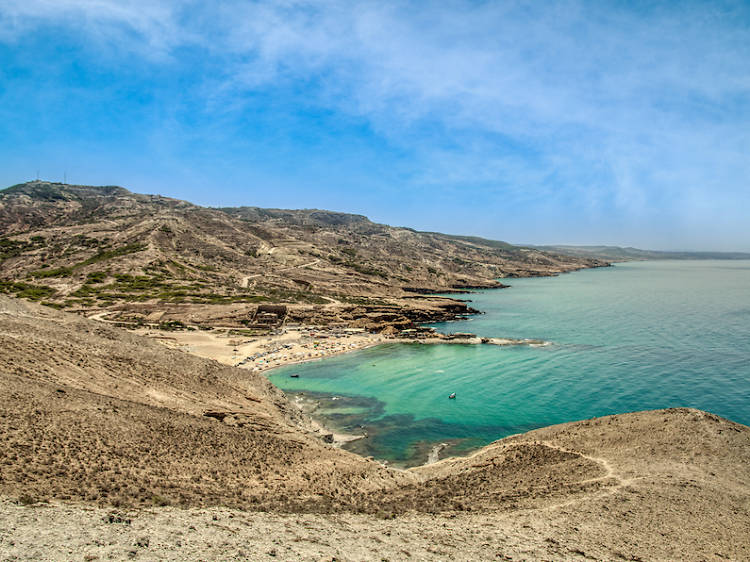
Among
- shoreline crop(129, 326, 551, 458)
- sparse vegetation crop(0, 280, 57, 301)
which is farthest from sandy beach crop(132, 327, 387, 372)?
sparse vegetation crop(0, 280, 57, 301)

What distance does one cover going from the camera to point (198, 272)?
301ft

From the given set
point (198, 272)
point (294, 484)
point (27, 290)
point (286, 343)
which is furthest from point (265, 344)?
point (198, 272)

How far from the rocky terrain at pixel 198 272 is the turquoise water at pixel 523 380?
18544mm

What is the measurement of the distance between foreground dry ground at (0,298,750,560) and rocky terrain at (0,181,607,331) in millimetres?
43913

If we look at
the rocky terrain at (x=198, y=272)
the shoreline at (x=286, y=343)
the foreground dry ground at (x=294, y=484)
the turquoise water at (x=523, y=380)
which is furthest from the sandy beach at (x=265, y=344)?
the foreground dry ground at (x=294, y=484)

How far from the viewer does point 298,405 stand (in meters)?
33.4

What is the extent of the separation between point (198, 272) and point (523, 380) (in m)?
73.2

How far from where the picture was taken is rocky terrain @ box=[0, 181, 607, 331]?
2640 inches

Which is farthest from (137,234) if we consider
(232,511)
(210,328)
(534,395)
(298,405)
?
(232,511)

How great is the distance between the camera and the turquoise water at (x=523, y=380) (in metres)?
29.9

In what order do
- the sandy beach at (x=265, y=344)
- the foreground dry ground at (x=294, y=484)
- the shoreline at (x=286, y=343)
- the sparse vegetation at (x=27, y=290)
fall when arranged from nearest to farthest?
1. the foreground dry ground at (x=294, y=484)
2. the shoreline at (x=286, y=343)
3. the sandy beach at (x=265, y=344)
4. the sparse vegetation at (x=27, y=290)

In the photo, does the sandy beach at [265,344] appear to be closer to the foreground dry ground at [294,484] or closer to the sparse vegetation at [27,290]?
the foreground dry ground at [294,484]

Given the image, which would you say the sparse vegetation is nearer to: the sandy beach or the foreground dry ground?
the sandy beach

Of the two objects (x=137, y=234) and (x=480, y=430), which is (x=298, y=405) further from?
(x=137, y=234)
